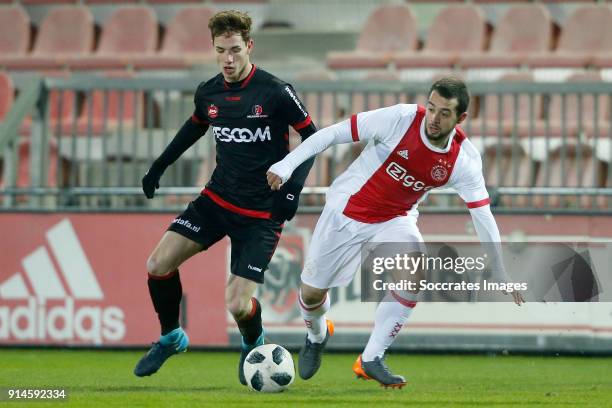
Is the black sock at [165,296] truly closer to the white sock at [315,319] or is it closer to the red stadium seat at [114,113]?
the white sock at [315,319]

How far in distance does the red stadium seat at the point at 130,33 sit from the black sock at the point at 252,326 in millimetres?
9058

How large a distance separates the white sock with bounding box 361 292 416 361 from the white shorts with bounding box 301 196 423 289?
34 cm

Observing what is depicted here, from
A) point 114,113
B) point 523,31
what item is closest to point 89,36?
point 114,113

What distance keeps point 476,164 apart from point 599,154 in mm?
3793

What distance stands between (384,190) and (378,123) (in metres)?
0.48

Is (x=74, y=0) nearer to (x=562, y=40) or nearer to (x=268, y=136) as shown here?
(x=562, y=40)

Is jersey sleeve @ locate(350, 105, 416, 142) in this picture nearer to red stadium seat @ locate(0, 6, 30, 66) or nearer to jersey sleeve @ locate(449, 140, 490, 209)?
jersey sleeve @ locate(449, 140, 490, 209)

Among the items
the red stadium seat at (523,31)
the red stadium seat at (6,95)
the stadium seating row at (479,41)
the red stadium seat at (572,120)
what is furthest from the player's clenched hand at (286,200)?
the red stadium seat at (6,95)

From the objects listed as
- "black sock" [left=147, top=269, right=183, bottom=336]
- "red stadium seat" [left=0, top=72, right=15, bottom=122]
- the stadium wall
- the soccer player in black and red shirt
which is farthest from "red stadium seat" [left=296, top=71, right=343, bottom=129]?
"red stadium seat" [left=0, top=72, right=15, bottom=122]

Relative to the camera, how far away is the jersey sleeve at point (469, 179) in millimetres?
6707

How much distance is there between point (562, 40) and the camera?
47.1ft

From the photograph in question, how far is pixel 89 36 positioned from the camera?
16.2 metres

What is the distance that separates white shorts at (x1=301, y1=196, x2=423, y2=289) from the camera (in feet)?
23.4

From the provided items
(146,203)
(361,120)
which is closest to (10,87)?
(146,203)
